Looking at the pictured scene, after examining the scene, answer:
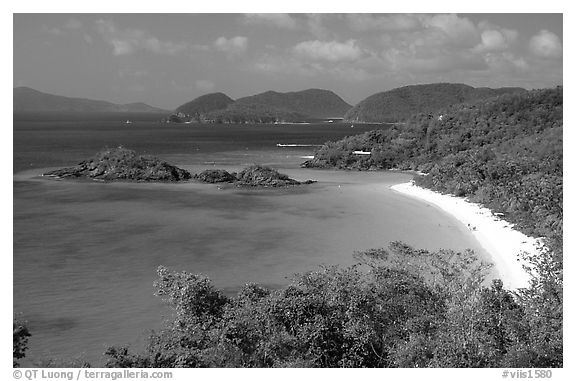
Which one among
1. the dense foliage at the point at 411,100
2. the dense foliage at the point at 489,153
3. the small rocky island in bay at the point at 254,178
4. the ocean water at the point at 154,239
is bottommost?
the ocean water at the point at 154,239

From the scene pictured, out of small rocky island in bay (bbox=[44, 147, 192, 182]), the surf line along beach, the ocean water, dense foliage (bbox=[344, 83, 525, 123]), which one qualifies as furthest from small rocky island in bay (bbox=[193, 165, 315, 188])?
dense foliage (bbox=[344, 83, 525, 123])

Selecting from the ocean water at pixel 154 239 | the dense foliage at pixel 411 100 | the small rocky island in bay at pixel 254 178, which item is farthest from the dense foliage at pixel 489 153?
the dense foliage at pixel 411 100

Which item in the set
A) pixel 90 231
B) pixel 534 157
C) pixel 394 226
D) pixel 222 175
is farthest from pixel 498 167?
pixel 90 231

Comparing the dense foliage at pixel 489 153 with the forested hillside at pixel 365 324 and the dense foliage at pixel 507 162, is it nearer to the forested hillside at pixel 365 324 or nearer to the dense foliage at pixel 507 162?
the dense foliage at pixel 507 162

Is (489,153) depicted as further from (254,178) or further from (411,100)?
(411,100)

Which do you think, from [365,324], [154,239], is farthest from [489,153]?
[365,324]

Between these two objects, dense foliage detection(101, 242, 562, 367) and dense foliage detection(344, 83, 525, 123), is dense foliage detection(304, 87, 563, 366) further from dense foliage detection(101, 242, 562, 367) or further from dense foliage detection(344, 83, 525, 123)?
dense foliage detection(344, 83, 525, 123)

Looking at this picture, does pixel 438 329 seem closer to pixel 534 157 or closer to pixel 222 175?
pixel 534 157
